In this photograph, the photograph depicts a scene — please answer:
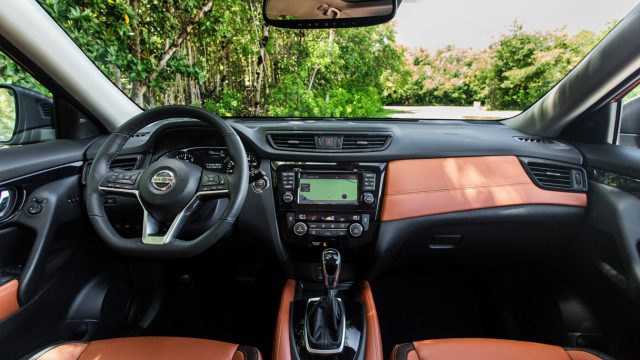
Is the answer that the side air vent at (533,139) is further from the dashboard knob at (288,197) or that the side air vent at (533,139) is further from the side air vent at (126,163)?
the side air vent at (126,163)

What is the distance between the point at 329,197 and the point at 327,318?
2.00 ft

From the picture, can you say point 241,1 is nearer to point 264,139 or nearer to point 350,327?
point 264,139

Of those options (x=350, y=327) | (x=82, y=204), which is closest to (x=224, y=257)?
(x=82, y=204)

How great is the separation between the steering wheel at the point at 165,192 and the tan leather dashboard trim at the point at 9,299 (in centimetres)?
51

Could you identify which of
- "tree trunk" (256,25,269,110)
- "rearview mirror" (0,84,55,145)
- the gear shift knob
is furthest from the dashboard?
"tree trunk" (256,25,269,110)

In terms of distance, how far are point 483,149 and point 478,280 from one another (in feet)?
3.67

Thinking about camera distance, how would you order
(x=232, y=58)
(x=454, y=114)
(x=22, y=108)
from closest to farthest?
1. (x=22, y=108)
2. (x=454, y=114)
3. (x=232, y=58)

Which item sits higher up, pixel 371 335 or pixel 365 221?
pixel 365 221

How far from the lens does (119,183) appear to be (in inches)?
56.1

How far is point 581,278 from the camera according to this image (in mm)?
1976

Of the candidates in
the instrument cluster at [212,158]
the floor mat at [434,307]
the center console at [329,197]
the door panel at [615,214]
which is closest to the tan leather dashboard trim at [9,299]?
the instrument cluster at [212,158]

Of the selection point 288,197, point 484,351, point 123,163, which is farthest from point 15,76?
point 484,351

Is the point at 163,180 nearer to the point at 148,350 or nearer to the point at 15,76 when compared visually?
the point at 148,350

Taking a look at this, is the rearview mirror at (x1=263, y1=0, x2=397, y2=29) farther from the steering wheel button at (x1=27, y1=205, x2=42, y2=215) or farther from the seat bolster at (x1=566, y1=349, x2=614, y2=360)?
the seat bolster at (x1=566, y1=349, x2=614, y2=360)
